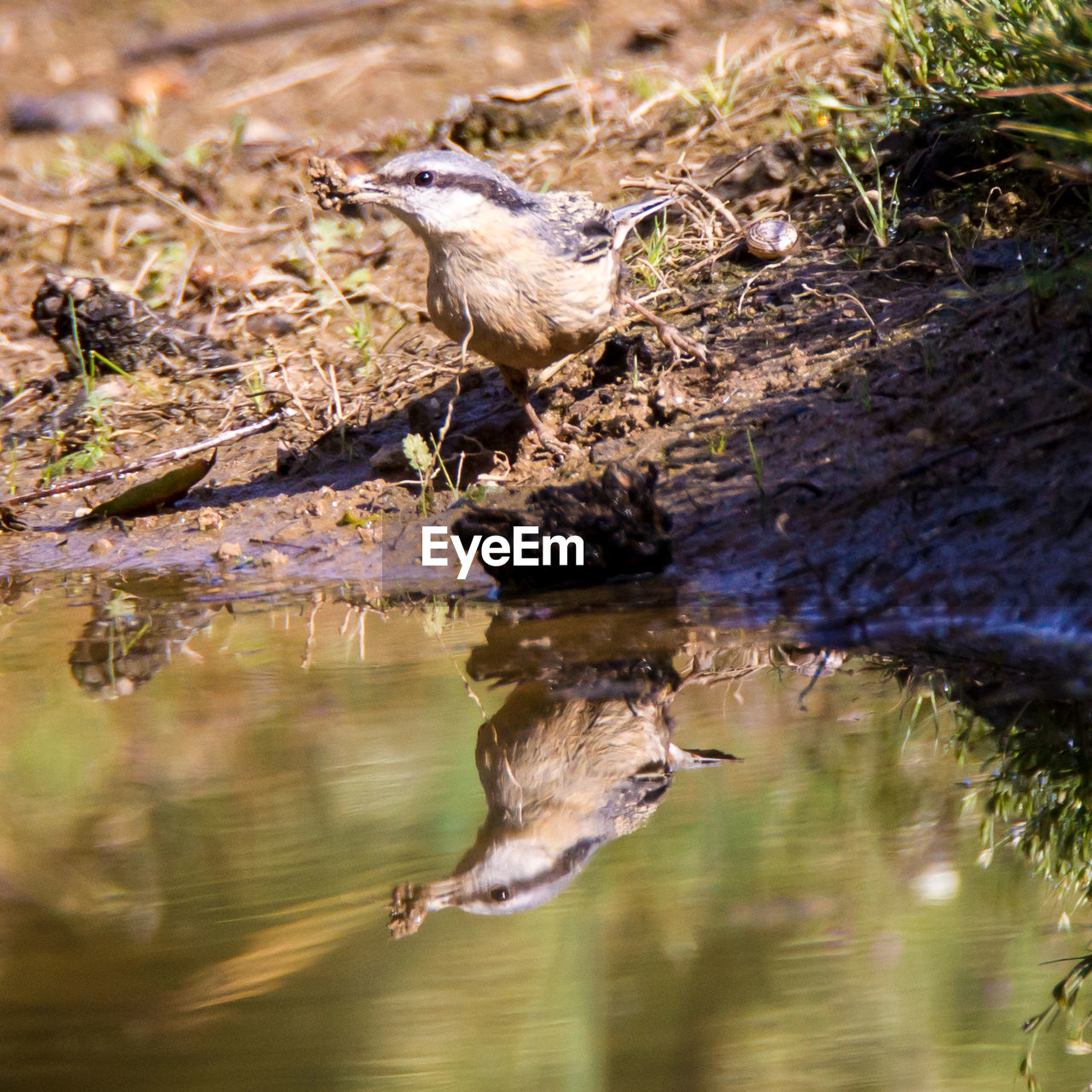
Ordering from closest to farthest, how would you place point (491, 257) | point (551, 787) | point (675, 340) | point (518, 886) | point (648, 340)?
point (518, 886)
point (551, 787)
point (491, 257)
point (675, 340)
point (648, 340)

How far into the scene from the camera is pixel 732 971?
1.99 m

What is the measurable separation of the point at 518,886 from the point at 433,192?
3063mm

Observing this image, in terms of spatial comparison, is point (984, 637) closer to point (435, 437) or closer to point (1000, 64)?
point (1000, 64)

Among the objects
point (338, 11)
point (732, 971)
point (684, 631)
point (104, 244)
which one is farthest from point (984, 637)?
point (338, 11)

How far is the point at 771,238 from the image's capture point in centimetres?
543

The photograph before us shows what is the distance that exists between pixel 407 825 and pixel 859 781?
0.89 metres

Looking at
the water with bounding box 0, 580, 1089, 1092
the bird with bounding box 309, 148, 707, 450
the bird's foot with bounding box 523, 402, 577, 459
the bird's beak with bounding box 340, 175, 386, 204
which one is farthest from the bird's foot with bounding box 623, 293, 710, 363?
the water with bounding box 0, 580, 1089, 1092

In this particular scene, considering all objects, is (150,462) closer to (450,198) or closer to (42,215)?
(450,198)

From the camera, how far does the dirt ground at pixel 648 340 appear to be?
13.3 ft

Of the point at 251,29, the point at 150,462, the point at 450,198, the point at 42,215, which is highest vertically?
the point at 251,29

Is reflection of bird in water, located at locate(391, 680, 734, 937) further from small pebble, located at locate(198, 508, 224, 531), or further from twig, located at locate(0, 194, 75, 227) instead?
twig, located at locate(0, 194, 75, 227)

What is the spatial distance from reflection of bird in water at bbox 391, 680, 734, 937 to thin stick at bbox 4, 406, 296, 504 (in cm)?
278

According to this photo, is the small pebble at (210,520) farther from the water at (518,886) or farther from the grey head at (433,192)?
the water at (518,886)

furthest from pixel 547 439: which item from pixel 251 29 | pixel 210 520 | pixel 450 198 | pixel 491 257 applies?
pixel 251 29
